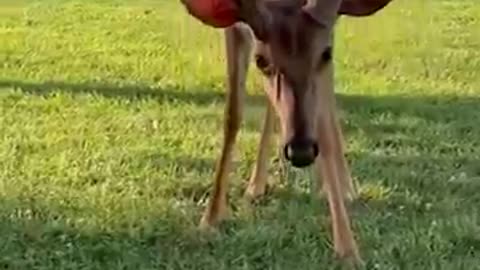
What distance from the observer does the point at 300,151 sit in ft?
15.0

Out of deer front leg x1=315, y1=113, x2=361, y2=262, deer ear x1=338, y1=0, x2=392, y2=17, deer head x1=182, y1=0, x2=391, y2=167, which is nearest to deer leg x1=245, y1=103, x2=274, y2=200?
deer front leg x1=315, y1=113, x2=361, y2=262

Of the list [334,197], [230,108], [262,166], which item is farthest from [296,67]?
[262,166]

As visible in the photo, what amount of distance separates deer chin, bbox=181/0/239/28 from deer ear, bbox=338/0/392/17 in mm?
416

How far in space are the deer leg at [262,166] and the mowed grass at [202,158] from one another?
0.25 ft

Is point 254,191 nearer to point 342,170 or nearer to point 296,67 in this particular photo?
point 342,170

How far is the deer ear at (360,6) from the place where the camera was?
4.97 m

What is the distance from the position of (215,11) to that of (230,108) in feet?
3.22

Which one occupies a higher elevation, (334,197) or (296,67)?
(296,67)

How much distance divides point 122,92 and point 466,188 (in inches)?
122

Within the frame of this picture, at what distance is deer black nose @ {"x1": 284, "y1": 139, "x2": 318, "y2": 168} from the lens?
4.58 meters

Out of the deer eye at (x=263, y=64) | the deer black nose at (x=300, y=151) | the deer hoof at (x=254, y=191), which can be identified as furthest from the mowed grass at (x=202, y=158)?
the deer eye at (x=263, y=64)

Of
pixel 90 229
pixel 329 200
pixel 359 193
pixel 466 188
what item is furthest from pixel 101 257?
pixel 466 188

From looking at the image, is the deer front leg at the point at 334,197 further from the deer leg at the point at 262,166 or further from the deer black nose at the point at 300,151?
the deer leg at the point at 262,166

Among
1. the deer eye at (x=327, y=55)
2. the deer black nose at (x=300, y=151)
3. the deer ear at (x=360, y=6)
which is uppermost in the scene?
the deer ear at (x=360, y=6)
